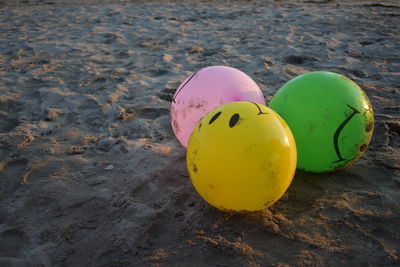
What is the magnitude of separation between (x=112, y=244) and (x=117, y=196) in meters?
0.44

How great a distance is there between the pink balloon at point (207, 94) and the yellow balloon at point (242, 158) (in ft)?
1.54

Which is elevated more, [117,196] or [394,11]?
[394,11]

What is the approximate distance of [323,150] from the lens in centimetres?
228

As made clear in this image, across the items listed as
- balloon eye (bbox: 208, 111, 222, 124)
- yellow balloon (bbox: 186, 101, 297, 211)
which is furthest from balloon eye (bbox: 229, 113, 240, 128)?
balloon eye (bbox: 208, 111, 222, 124)

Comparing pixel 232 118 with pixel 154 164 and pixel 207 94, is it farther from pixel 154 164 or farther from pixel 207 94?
pixel 154 164

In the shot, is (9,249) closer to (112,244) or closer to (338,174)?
(112,244)

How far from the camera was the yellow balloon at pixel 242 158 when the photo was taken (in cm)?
187

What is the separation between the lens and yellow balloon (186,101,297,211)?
1.87 meters

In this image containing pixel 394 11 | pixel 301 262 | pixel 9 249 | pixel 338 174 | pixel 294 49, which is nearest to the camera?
pixel 301 262

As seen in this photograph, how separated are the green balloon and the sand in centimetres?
24

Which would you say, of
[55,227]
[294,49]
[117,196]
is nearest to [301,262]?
[117,196]

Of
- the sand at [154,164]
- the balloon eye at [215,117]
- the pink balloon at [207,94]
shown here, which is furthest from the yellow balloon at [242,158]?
the pink balloon at [207,94]

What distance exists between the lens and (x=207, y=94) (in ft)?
8.25

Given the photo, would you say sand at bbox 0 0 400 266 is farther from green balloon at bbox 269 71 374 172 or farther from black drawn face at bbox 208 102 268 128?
black drawn face at bbox 208 102 268 128
